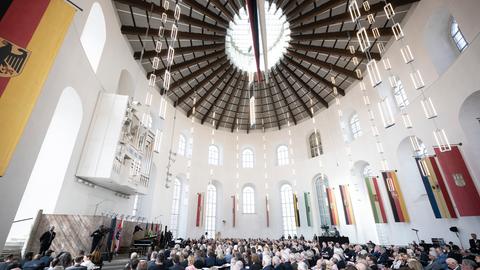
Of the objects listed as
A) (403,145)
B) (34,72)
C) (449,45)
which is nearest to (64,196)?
(34,72)

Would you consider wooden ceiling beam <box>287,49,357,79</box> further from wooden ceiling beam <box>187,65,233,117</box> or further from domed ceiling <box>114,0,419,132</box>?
wooden ceiling beam <box>187,65,233,117</box>

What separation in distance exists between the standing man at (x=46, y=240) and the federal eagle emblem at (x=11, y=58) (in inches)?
238

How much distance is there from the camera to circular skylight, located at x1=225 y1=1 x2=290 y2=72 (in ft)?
54.9

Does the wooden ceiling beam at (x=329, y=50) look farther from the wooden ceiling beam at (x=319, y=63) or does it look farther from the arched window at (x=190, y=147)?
the arched window at (x=190, y=147)

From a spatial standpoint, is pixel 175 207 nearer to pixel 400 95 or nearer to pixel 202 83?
pixel 202 83

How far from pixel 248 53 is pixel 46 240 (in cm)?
1859

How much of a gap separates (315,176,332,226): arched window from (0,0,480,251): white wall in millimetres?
585

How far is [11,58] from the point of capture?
4879 millimetres

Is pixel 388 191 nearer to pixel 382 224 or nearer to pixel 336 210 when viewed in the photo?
pixel 382 224

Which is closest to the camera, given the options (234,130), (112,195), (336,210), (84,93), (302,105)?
(84,93)

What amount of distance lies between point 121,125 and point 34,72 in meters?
6.47

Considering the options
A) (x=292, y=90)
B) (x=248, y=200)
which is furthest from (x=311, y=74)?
(x=248, y=200)

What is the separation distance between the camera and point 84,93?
34.1ft

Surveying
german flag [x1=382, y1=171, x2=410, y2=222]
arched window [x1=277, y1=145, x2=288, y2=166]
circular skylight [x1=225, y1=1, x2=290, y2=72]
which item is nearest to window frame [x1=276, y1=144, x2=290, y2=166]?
arched window [x1=277, y1=145, x2=288, y2=166]
